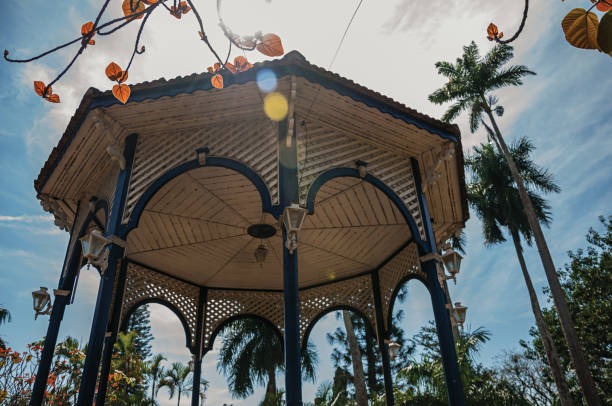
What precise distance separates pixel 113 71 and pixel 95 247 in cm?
349

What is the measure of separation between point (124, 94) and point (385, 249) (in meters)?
6.71

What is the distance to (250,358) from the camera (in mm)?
17344

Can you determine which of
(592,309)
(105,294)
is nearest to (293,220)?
(105,294)

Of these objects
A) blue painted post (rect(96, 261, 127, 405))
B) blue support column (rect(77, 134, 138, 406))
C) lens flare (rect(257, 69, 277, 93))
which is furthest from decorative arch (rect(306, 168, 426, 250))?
blue painted post (rect(96, 261, 127, 405))

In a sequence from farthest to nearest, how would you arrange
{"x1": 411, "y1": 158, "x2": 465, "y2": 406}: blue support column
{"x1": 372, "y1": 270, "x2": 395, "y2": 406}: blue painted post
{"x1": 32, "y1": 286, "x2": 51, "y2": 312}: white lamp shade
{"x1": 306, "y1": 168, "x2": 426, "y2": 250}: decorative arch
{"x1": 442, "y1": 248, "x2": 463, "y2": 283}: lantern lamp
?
{"x1": 372, "y1": 270, "x2": 395, "y2": 406}: blue painted post, {"x1": 32, "y1": 286, "x2": 51, "y2": 312}: white lamp shade, {"x1": 442, "y1": 248, "x2": 463, "y2": 283}: lantern lamp, {"x1": 306, "y1": 168, "x2": 426, "y2": 250}: decorative arch, {"x1": 411, "y1": 158, "x2": 465, "y2": 406}: blue support column

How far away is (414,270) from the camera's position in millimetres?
7398

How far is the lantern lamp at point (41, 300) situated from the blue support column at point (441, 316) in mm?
5792

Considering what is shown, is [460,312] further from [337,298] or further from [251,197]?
[251,197]

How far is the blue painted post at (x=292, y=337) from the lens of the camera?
3.68 m

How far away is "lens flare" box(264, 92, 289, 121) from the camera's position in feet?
16.1

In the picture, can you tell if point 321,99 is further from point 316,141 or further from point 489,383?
point 489,383

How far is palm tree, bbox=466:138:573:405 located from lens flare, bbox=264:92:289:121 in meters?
15.0

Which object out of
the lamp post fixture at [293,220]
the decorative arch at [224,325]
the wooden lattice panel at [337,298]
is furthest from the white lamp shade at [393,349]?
the lamp post fixture at [293,220]

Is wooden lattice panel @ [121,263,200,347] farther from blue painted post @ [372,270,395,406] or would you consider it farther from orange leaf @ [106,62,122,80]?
orange leaf @ [106,62,122,80]
